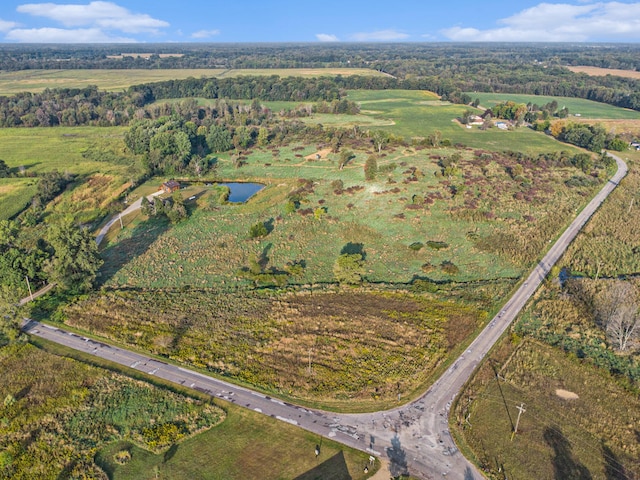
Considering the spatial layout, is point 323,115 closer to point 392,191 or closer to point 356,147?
point 356,147

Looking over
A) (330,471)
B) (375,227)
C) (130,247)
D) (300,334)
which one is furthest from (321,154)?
(330,471)

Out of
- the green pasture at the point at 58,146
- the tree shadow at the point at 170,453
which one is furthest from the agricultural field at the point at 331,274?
the green pasture at the point at 58,146

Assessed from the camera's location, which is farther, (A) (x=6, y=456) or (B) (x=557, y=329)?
(B) (x=557, y=329)

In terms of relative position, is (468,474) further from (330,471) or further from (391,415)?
→ (330,471)

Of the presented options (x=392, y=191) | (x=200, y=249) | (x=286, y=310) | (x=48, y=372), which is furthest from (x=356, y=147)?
(x=48, y=372)

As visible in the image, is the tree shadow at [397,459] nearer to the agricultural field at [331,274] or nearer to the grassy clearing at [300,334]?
the agricultural field at [331,274]

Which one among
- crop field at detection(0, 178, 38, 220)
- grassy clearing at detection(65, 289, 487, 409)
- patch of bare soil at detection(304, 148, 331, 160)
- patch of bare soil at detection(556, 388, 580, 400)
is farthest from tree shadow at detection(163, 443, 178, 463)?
patch of bare soil at detection(304, 148, 331, 160)
